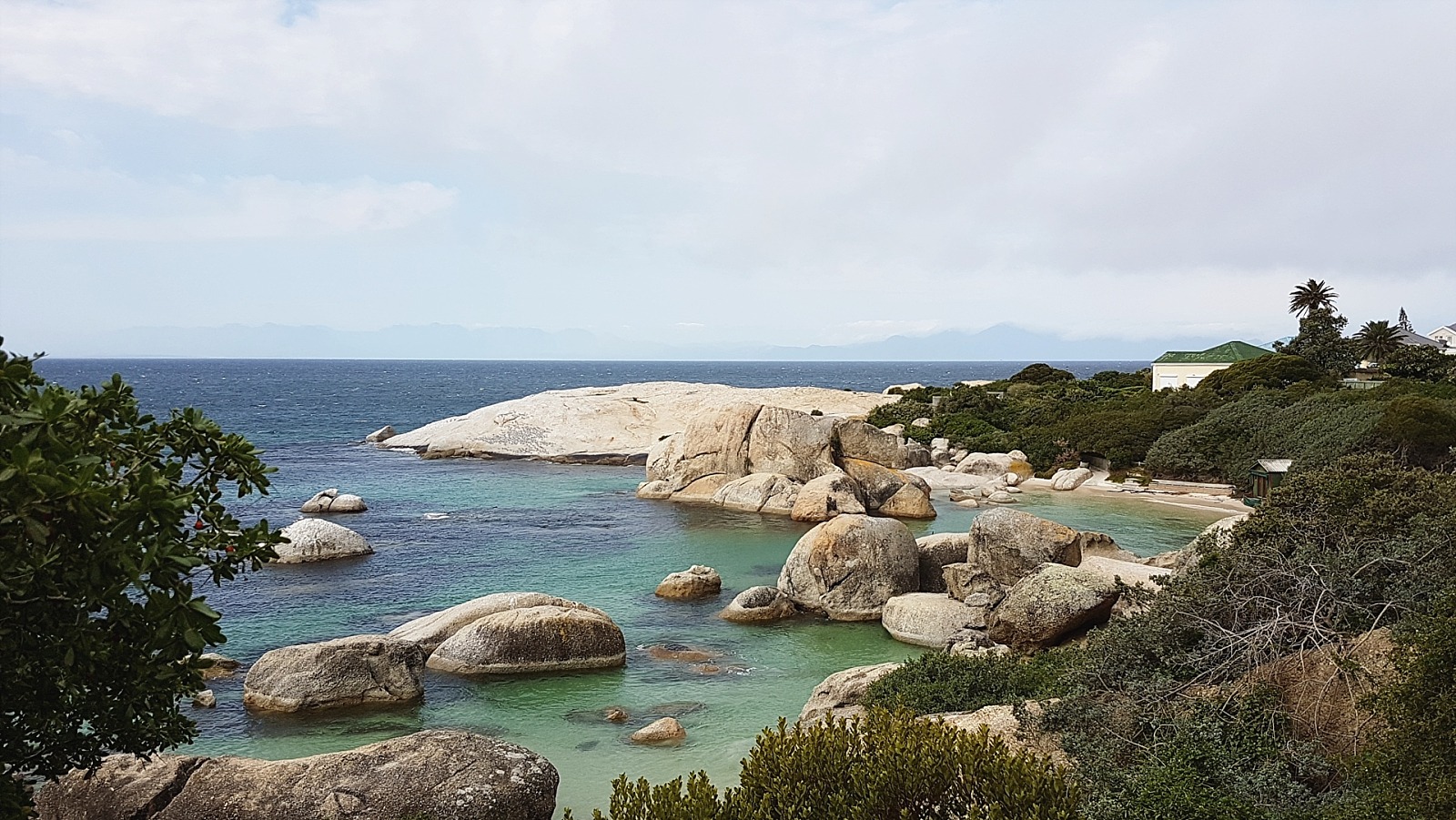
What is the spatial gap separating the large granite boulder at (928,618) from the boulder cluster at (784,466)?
12634 mm

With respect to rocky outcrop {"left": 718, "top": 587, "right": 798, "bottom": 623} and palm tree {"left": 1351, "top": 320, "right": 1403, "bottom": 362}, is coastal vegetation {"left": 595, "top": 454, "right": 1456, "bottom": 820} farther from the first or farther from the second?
palm tree {"left": 1351, "top": 320, "right": 1403, "bottom": 362}

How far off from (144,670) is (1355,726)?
32.1 feet

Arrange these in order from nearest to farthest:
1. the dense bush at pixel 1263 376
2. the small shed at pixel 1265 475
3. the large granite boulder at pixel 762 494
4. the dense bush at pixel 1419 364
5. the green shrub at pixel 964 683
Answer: the green shrub at pixel 964 683, the small shed at pixel 1265 475, the large granite boulder at pixel 762 494, the dense bush at pixel 1419 364, the dense bush at pixel 1263 376

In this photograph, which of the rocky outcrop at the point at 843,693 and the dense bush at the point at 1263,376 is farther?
the dense bush at the point at 1263,376

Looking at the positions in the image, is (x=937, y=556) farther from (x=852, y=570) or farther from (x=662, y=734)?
(x=662, y=734)

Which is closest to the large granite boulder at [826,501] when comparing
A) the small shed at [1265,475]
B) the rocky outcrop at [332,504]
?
the small shed at [1265,475]

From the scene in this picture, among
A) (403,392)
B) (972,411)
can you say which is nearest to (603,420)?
(972,411)

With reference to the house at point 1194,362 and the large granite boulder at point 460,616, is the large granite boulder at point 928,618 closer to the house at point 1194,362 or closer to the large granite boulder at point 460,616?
the large granite boulder at point 460,616

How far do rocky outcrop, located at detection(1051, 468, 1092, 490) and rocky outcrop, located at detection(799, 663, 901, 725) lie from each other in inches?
1085

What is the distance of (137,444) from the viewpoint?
460cm

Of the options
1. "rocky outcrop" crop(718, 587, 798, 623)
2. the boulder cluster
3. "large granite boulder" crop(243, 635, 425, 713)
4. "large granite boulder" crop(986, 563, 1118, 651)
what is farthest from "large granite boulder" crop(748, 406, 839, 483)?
"large granite boulder" crop(243, 635, 425, 713)

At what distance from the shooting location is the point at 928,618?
1944cm

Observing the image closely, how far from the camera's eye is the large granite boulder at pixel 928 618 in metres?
18.8

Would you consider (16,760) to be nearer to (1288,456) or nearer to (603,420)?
(1288,456)
